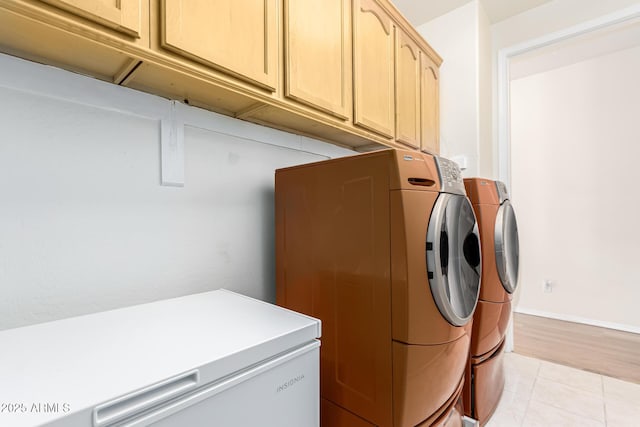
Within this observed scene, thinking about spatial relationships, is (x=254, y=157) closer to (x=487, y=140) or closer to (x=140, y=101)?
(x=140, y=101)

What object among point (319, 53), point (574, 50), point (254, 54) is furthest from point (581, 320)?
point (254, 54)

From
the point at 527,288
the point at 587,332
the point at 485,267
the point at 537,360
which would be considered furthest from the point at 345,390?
the point at 527,288

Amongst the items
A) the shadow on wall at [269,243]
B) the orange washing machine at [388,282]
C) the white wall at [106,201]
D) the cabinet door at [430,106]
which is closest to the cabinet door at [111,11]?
the white wall at [106,201]

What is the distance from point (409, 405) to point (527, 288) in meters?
3.33

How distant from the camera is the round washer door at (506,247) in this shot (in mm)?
1609

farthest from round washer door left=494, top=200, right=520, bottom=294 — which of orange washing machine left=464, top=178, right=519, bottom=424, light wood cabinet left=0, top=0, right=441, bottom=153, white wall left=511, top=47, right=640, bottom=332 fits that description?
white wall left=511, top=47, right=640, bottom=332

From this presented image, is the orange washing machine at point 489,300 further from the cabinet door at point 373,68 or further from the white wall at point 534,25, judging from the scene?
the white wall at point 534,25

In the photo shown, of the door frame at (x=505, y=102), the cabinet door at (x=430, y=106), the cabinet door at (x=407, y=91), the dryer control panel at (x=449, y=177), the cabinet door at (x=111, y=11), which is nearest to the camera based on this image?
the cabinet door at (x=111, y=11)

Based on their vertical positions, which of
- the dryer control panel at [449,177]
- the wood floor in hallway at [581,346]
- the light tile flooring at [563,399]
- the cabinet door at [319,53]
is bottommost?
the wood floor in hallway at [581,346]

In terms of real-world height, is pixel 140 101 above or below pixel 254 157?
above

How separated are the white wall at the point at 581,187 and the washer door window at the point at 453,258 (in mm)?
2893

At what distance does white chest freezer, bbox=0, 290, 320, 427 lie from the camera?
0.48 m

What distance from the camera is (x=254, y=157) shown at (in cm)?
144

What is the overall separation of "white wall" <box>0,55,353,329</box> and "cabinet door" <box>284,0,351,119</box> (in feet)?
1.15
